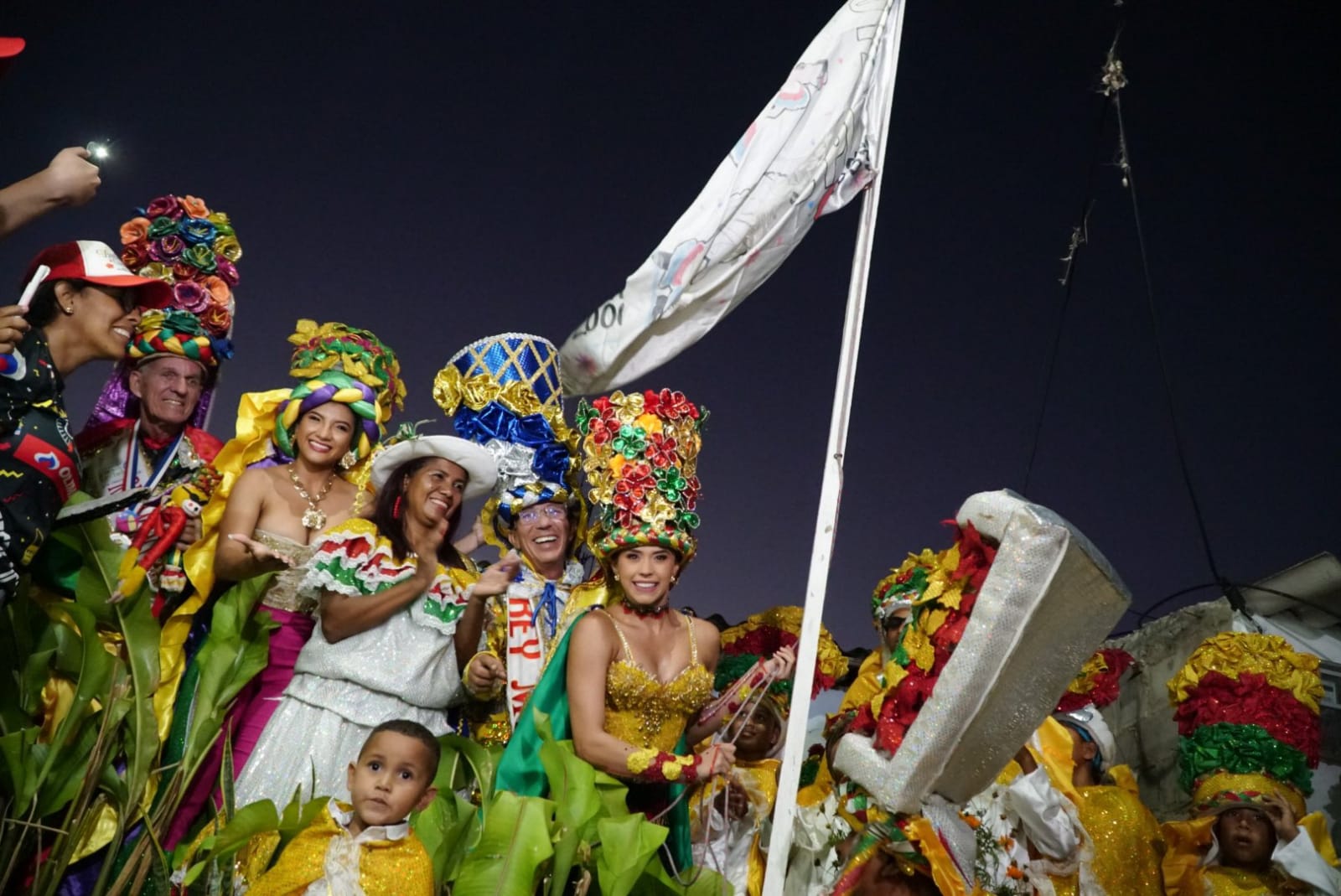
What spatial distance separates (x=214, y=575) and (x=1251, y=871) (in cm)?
392

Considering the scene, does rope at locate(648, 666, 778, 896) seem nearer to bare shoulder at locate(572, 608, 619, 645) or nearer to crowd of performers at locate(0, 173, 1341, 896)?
crowd of performers at locate(0, 173, 1341, 896)

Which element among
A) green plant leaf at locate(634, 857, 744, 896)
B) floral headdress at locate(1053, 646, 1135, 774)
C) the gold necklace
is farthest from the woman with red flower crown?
floral headdress at locate(1053, 646, 1135, 774)

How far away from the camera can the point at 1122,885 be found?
13.8 ft

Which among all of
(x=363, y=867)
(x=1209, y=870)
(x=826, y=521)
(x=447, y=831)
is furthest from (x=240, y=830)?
(x=1209, y=870)

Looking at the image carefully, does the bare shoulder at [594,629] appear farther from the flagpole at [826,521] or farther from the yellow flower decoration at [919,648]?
the yellow flower decoration at [919,648]

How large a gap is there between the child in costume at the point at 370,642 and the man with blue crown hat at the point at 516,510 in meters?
0.15

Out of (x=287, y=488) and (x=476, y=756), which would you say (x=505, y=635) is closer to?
(x=476, y=756)

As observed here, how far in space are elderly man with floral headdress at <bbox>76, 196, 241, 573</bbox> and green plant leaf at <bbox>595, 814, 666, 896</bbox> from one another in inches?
75.3

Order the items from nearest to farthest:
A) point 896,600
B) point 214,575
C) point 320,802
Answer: point 320,802
point 214,575
point 896,600

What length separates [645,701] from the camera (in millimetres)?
3295

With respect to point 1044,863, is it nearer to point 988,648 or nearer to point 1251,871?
point 1251,871

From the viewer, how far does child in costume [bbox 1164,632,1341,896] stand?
13.6ft

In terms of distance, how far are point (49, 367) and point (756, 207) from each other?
74.0 inches

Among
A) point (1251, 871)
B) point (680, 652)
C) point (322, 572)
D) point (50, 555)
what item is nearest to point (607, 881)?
point (680, 652)
